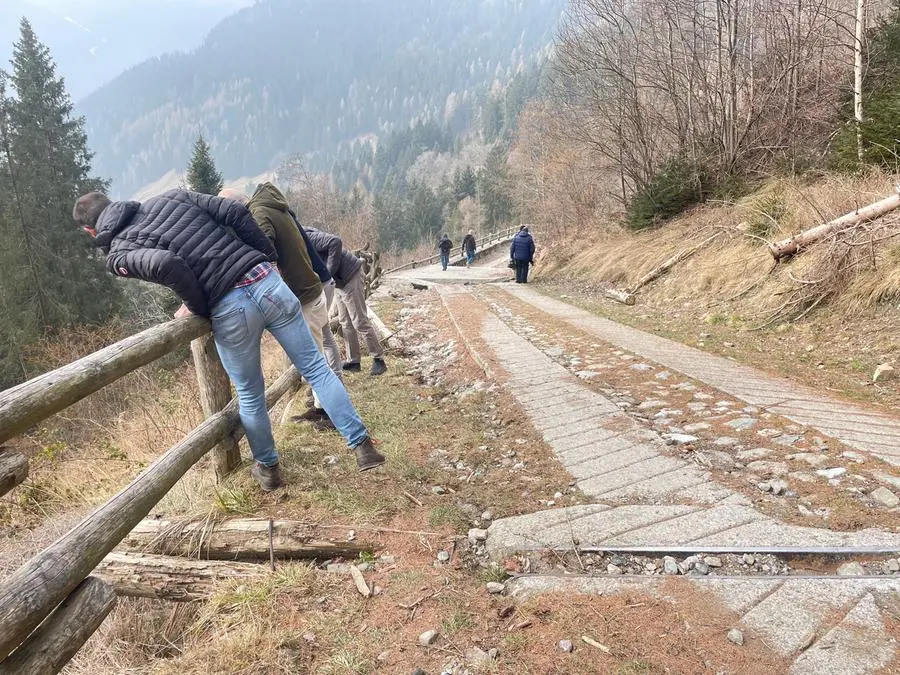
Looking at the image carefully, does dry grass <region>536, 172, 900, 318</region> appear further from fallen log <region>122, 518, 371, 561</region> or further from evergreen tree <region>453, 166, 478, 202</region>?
evergreen tree <region>453, 166, 478, 202</region>

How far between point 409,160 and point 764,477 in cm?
13752

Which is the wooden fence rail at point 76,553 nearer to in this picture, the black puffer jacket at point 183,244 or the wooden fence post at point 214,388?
the wooden fence post at point 214,388

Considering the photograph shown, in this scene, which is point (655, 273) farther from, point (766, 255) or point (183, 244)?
point (183, 244)

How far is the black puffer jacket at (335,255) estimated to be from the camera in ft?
16.9

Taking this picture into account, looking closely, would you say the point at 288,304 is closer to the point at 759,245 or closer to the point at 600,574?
the point at 600,574

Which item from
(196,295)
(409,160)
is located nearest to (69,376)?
(196,295)

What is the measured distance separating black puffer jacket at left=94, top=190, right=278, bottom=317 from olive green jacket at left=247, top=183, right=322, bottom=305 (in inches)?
30.3

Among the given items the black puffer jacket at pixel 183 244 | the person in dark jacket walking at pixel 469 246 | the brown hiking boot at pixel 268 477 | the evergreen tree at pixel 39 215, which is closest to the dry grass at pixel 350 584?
the brown hiking boot at pixel 268 477

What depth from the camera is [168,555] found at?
8.66ft

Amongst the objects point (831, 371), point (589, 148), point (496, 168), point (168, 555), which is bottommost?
point (831, 371)

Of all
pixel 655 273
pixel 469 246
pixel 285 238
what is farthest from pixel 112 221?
pixel 469 246

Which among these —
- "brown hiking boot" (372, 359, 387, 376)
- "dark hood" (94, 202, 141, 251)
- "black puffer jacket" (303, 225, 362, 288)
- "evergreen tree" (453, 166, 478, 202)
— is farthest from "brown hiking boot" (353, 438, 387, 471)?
"evergreen tree" (453, 166, 478, 202)

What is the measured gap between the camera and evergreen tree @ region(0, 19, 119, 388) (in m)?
19.2

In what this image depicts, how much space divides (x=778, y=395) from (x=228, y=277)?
427 cm
